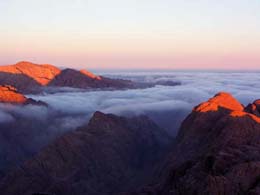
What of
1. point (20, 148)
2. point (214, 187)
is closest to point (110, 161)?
point (20, 148)

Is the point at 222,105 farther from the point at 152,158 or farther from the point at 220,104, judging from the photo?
the point at 152,158

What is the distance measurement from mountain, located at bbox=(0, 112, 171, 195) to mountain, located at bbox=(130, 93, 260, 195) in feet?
54.7

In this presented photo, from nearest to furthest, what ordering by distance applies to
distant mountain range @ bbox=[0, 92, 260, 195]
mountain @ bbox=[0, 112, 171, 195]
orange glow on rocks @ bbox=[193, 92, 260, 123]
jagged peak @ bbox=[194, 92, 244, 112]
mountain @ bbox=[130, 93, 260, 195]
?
mountain @ bbox=[130, 93, 260, 195] → distant mountain range @ bbox=[0, 92, 260, 195] → mountain @ bbox=[0, 112, 171, 195] → orange glow on rocks @ bbox=[193, 92, 260, 123] → jagged peak @ bbox=[194, 92, 244, 112]

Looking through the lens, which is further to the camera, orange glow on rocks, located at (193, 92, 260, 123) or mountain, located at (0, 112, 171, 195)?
orange glow on rocks, located at (193, 92, 260, 123)

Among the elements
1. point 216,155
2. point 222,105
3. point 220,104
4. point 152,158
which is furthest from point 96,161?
point 216,155

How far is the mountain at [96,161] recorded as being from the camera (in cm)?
11606

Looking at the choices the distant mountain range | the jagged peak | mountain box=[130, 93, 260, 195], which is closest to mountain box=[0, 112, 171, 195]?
the distant mountain range

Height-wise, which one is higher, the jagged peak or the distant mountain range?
the jagged peak

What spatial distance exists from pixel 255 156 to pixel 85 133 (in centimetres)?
8869

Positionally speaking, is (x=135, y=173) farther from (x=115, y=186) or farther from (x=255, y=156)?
(x=255, y=156)

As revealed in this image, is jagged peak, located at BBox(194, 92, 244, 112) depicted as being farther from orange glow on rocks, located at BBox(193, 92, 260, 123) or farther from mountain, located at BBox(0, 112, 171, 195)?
mountain, located at BBox(0, 112, 171, 195)

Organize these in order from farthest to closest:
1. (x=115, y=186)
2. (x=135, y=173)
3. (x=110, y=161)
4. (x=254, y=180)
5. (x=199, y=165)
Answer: (x=110, y=161)
(x=135, y=173)
(x=115, y=186)
(x=199, y=165)
(x=254, y=180)

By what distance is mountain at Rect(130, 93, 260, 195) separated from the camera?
5919 cm

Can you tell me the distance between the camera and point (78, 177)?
416ft
